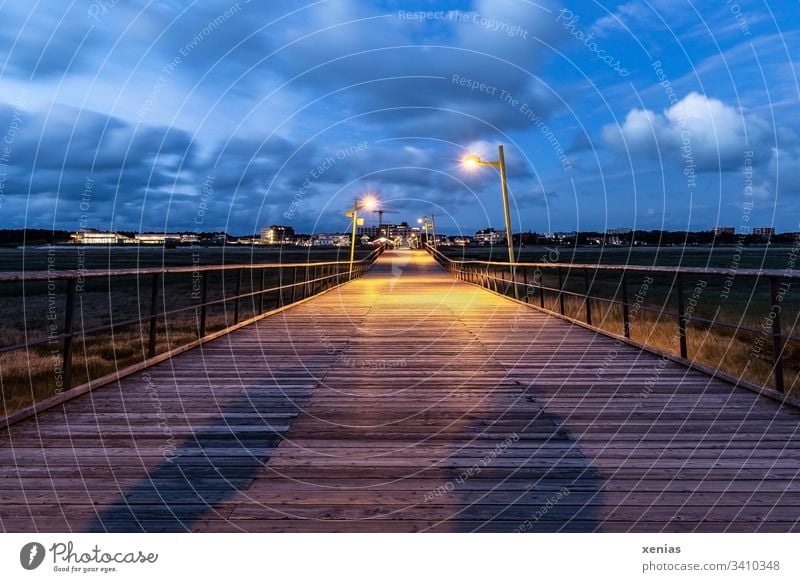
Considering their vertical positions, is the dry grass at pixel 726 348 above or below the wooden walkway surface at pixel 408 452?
below

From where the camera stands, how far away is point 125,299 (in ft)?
87.0

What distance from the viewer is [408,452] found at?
3594mm

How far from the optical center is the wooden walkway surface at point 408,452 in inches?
108

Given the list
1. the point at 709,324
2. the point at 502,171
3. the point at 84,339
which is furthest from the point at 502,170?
the point at 84,339

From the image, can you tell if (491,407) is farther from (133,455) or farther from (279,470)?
(133,455)

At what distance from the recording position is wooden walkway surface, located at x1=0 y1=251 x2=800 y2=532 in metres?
2.74

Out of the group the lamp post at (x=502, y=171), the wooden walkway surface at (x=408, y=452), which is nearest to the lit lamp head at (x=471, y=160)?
the lamp post at (x=502, y=171)

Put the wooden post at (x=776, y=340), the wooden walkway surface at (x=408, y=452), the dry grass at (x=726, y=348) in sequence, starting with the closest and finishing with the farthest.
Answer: the wooden walkway surface at (x=408, y=452), the wooden post at (x=776, y=340), the dry grass at (x=726, y=348)

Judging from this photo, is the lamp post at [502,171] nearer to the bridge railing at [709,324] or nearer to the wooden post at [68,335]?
the bridge railing at [709,324]

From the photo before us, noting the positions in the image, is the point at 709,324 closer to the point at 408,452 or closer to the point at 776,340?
the point at 776,340

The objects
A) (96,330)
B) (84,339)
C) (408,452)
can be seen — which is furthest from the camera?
(84,339)

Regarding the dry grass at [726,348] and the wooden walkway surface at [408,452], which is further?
the dry grass at [726,348]

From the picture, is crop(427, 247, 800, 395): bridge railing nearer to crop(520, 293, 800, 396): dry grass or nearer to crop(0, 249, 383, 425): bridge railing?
crop(520, 293, 800, 396): dry grass

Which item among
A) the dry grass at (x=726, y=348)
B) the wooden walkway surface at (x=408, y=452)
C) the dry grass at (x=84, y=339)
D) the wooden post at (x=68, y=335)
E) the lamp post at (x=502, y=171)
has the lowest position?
the dry grass at (x=84, y=339)
